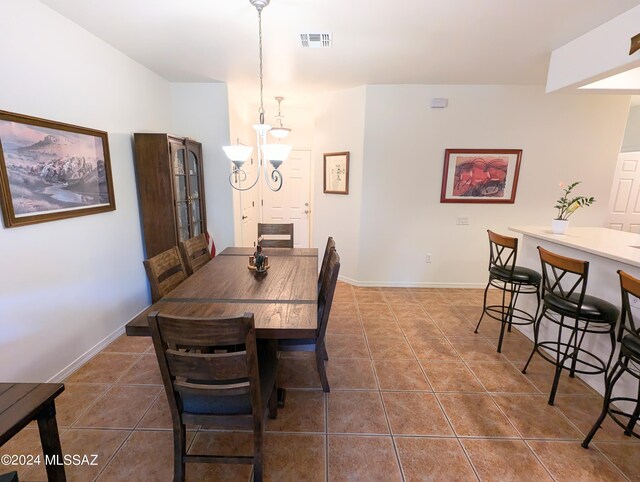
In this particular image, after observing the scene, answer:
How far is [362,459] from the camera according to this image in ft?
5.46

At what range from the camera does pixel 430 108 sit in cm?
380

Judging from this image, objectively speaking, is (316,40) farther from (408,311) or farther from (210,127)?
(408,311)

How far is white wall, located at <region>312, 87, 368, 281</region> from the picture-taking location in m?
3.97

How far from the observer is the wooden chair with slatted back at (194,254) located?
2.50 metres

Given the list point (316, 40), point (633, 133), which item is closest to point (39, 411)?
point (316, 40)

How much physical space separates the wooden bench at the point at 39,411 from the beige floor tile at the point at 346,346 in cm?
180

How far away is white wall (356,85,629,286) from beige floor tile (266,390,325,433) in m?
2.33

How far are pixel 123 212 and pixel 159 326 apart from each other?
225 centimetres

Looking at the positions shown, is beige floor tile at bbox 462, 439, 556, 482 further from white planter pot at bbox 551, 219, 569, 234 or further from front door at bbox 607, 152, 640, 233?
front door at bbox 607, 152, 640, 233

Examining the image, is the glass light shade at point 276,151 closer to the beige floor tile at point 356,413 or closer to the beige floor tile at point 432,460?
the beige floor tile at point 356,413

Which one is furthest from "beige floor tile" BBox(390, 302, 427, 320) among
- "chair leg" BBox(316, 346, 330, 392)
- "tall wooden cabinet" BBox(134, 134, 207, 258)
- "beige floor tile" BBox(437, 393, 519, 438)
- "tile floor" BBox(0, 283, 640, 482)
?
"tall wooden cabinet" BBox(134, 134, 207, 258)

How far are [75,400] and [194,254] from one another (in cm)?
126

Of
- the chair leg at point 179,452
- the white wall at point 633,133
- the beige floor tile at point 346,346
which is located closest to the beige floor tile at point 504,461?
the beige floor tile at point 346,346

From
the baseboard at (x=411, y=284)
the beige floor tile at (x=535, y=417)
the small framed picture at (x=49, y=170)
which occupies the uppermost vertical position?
the small framed picture at (x=49, y=170)
